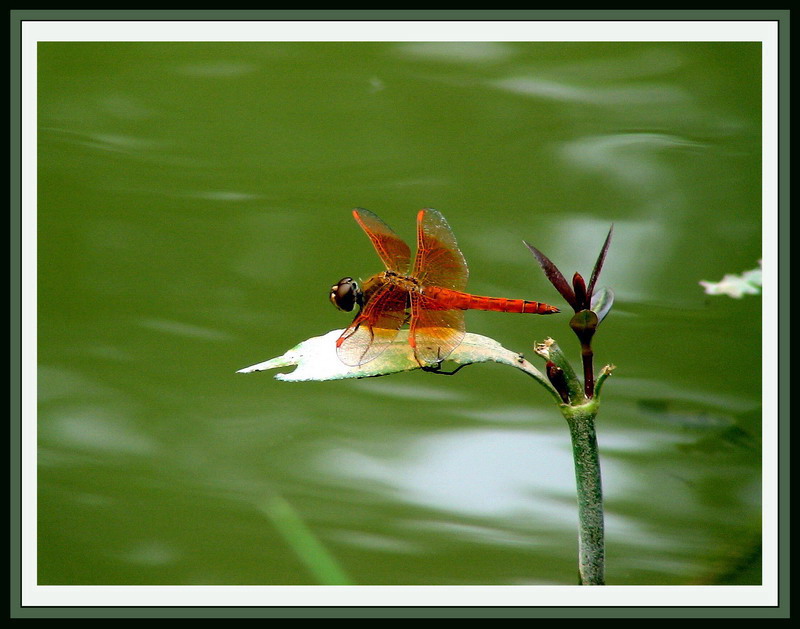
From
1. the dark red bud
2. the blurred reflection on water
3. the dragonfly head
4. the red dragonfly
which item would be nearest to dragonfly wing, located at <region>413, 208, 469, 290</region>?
the red dragonfly

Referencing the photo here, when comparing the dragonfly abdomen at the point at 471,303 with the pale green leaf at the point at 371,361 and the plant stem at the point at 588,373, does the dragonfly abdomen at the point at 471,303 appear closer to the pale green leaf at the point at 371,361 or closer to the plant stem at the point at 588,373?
the pale green leaf at the point at 371,361

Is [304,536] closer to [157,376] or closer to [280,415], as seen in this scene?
[280,415]

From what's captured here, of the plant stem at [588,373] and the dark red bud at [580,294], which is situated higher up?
Answer: the dark red bud at [580,294]

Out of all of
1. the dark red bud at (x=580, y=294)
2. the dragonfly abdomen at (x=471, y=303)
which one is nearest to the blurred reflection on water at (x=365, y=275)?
the dragonfly abdomen at (x=471, y=303)

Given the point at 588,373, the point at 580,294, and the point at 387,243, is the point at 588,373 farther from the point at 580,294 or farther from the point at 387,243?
the point at 387,243

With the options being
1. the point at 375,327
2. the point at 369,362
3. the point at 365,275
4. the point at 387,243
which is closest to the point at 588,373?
the point at 369,362

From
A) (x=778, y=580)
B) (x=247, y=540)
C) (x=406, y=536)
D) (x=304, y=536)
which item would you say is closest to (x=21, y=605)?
(x=304, y=536)
